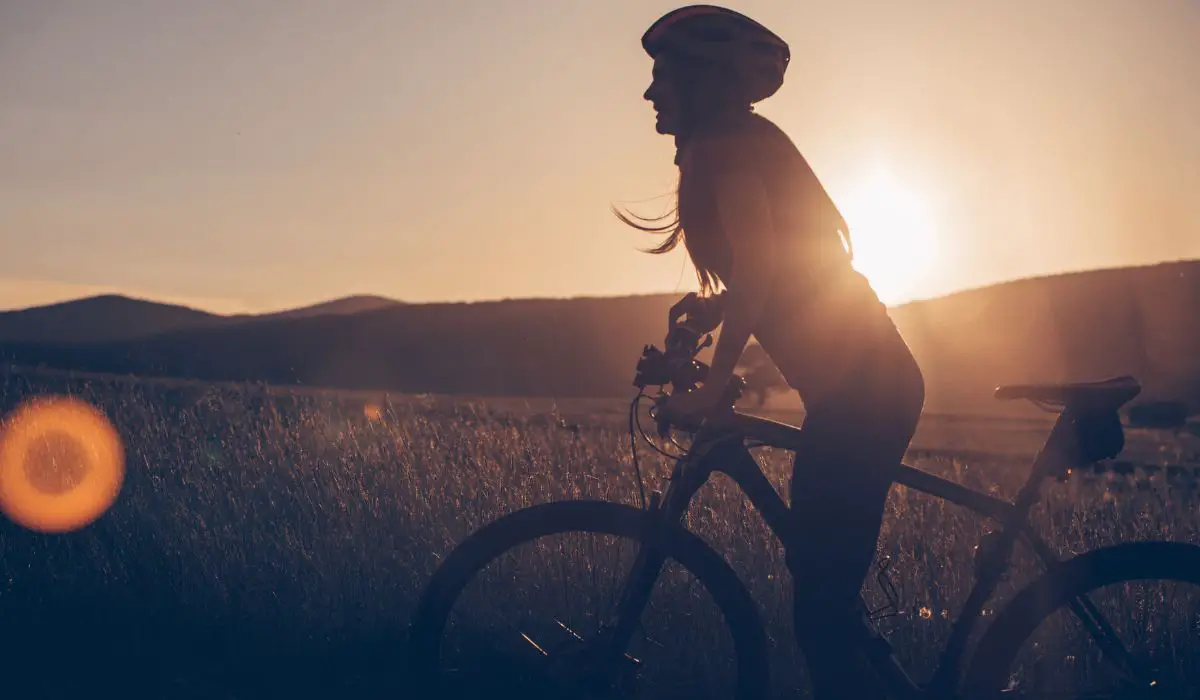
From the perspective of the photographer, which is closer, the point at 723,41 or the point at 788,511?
the point at 723,41

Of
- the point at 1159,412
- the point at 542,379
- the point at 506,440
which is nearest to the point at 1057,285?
the point at 542,379

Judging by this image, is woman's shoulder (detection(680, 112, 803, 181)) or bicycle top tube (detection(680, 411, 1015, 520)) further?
bicycle top tube (detection(680, 411, 1015, 520))

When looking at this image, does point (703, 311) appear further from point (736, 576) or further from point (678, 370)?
point (736, 576)

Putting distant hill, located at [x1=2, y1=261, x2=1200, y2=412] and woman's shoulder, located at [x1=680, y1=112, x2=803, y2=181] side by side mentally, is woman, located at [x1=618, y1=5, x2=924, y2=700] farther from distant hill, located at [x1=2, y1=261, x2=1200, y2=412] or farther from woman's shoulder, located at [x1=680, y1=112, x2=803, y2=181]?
distant hill, located at [x1=2, y1=261, x2=1200, y2=412]

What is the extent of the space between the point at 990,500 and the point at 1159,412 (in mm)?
29574

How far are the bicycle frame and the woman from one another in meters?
0.10

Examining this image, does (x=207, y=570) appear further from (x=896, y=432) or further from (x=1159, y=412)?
(x=1159, y=412)

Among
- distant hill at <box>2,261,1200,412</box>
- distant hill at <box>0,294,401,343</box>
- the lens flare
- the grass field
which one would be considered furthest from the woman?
distant hill at <box>0,294,401,343</box>

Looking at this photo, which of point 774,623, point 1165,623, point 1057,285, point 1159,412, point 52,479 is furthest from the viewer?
point 1057,285

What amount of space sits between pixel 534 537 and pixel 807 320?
108cm

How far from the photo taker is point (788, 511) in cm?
323

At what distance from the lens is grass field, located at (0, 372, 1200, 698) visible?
15.1 feet

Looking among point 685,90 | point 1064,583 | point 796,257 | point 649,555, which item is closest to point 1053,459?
point 1064,583

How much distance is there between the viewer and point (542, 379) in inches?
2087
